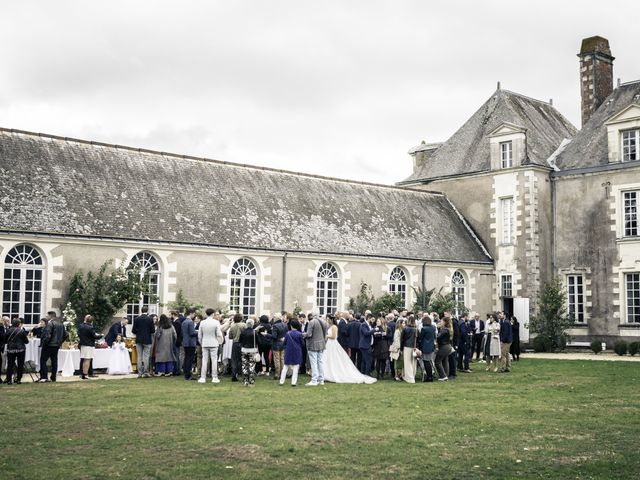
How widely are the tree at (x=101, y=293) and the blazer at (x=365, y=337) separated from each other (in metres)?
6.15

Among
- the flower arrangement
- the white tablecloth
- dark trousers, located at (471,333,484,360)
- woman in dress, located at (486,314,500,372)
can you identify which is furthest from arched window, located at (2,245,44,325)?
dark trousers, located at (471,333,484,360)

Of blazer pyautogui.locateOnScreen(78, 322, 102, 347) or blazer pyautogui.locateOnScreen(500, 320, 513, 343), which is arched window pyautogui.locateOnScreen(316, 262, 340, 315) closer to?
blazer pyautogui.locateOnScreen(500, 320, 513, 343)

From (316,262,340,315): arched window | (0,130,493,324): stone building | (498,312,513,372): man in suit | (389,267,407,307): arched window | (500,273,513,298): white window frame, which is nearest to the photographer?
(498,312,513,372): man in suit

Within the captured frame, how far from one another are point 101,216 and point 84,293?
238 cm

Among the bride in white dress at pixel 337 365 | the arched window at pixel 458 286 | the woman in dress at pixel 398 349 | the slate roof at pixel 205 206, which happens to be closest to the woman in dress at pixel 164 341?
the bride in white dress at pixel 337 365

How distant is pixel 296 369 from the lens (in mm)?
15523

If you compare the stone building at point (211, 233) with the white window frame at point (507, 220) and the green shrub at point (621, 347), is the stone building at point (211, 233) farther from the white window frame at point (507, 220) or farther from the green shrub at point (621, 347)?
the green shrub at point (621, 347)

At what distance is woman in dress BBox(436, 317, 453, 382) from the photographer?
17250mm

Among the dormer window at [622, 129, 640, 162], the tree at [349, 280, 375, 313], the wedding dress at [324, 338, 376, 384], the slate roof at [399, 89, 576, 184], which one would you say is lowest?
the wedding dress at [324, 338, 376, 384]

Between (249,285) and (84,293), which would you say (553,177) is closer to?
(249,285)

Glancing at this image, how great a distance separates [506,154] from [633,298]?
716 cm

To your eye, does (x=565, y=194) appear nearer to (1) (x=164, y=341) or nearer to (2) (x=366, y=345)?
(2) (x=366, y=345)

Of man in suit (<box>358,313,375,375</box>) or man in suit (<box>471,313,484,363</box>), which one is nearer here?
man in suit (<box>358,313,375,375</box>)

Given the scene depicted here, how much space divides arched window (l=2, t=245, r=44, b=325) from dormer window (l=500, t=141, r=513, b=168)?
1785cm
